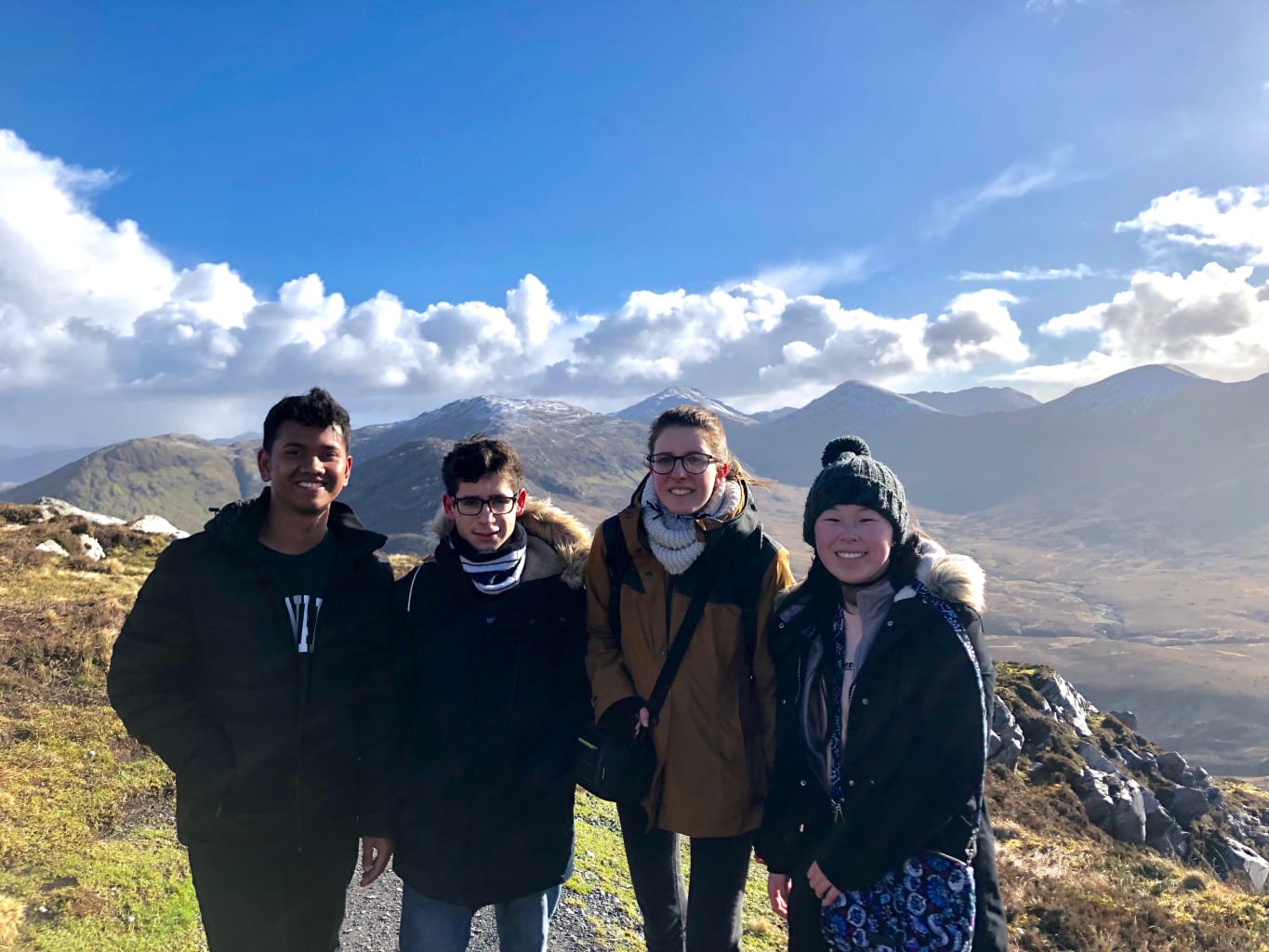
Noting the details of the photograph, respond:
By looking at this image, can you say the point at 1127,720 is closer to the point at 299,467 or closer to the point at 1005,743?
the point at 1005,743

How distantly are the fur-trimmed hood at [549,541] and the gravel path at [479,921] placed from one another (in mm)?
4331

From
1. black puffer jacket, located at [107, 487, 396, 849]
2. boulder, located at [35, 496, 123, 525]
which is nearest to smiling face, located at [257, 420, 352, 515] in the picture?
black puffer jacket, located at [107, 487, 396, 849]

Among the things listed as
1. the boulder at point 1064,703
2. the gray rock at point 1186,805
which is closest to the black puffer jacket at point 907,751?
the gray rock at point 1186,805

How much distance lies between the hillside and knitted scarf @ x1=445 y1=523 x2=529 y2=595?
4.62 meters

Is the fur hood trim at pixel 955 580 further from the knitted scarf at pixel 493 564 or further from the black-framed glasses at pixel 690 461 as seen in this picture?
the knitted scarf at pixel 493 564

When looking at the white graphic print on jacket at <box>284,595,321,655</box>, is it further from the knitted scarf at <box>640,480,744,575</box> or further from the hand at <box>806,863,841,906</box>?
the hand at <box>806,863,841,906</box>

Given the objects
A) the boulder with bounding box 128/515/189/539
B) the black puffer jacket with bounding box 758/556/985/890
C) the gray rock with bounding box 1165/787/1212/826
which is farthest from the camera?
the gray rock with bounding box 1165/787/1212/826

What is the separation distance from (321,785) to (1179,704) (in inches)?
6999

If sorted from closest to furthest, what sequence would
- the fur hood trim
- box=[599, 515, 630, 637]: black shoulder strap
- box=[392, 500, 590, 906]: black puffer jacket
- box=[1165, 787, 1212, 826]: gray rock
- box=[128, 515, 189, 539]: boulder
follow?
the fur hood trim → box=[392, 500, 590, 906]: black puffer jacket → box=[599, 515, 630, 637]: black shoulder strap → box=[128, 515, 189, 539]: boulder → box=[1165, 787, 1212, 826]: gray rock

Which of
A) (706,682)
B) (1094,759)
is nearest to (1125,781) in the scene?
(1094,759)

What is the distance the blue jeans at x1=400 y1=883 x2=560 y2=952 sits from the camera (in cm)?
396

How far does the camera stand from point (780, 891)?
3.99m

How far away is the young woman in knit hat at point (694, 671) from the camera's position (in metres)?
4.14

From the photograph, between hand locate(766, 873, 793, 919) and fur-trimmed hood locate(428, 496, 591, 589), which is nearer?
hand locate(766, 873, 793, 919)
